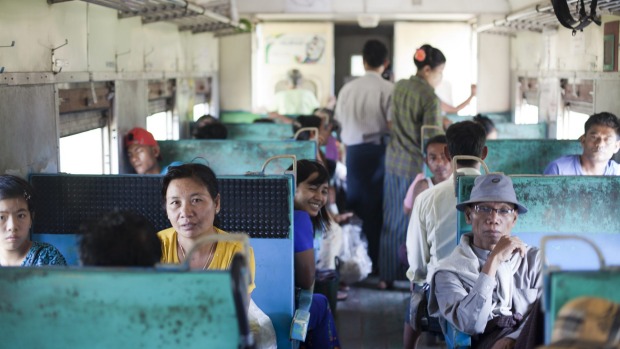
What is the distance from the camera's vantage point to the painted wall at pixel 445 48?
35.2ft

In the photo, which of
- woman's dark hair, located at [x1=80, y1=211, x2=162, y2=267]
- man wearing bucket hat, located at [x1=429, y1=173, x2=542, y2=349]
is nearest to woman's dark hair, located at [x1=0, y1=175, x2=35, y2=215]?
woman's dark hair, located at [x1=80, y1=211, x2=162, y2=267]

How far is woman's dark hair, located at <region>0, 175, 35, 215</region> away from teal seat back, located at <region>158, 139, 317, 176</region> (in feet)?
8.07

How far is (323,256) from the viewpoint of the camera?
18.2 ft

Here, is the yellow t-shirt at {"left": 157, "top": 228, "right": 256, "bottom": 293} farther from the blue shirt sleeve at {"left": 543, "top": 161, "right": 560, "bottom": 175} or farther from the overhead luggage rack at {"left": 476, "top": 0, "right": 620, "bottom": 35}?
the overhead luggage rack at {"left": 476, "top": 0, "right": 620, "bottom": 35}

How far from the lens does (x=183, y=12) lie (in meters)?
6.80

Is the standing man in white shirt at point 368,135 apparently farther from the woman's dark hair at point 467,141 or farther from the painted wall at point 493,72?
the painted wall at point 493,72

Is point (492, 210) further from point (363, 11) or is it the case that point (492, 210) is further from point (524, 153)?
point (363, 11)

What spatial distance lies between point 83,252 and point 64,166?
2999 mm

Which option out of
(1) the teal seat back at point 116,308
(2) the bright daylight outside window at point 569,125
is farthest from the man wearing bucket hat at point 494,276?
(2) the bright daylight outside window at point 569,125

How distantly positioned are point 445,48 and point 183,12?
4883 mm

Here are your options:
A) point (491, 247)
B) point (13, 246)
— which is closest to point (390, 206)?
point (491, 247)

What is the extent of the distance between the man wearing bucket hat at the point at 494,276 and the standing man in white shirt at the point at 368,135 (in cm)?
383

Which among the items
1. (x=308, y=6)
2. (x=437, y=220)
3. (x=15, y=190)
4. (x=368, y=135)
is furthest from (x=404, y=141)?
(x=308, y=6)

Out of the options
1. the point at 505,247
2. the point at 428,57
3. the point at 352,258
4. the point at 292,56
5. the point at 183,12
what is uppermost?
the point at 183,12
